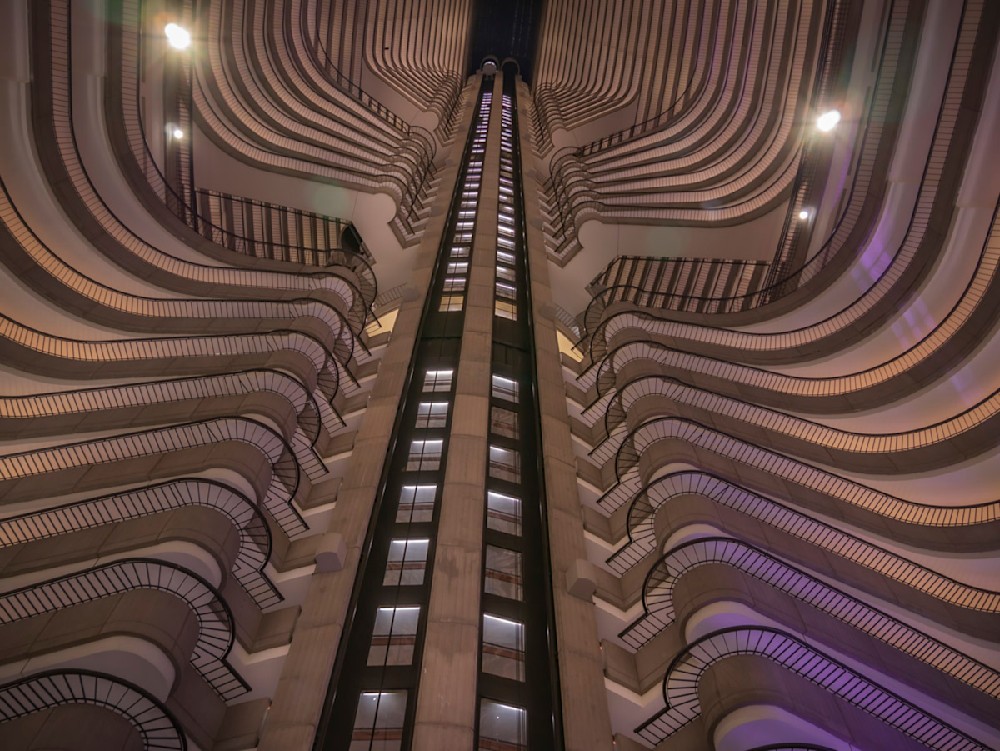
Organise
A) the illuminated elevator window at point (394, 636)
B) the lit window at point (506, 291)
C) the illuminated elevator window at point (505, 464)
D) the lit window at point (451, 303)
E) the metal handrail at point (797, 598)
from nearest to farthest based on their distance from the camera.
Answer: the metal handrail at point (797, 598) → the illuminated elevator window at point (394, 636) → the illuminated elevator window at point (505, 464) → the lit window at point (451, 303) → the lit window at point (506, 291)

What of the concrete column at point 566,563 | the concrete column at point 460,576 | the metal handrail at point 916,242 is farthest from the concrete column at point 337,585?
the metal handrail at point 916,242

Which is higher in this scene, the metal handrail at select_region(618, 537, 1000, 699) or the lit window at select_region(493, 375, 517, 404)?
the lit window at select_region(493, 375, 517, 404)

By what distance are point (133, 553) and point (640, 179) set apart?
104 ft

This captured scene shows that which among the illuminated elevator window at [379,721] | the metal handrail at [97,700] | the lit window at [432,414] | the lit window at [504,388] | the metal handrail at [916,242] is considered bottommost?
the metal handrail at [97,700]

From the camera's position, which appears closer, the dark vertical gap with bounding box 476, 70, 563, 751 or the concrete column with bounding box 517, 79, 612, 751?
the concrete column with bounding box 517, 79, 612, 751

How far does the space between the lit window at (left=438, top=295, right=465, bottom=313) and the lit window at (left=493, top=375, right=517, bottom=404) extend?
14.9 ft

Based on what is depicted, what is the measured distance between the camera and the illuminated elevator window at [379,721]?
36.3 ft

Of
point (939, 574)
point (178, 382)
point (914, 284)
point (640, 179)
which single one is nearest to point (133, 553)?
point (178, 382)

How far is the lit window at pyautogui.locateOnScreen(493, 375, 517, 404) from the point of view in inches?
837

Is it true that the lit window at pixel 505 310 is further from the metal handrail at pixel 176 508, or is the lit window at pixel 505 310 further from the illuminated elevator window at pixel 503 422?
the metal handrail at pixel 176 508

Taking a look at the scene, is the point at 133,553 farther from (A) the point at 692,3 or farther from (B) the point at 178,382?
(A) the point at 692,3

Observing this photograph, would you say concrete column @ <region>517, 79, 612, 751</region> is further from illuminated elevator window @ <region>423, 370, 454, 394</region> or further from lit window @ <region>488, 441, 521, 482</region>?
illuminated elevator window @ <region>423, 370, 454, 394</region>

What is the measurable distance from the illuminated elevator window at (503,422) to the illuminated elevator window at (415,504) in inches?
132

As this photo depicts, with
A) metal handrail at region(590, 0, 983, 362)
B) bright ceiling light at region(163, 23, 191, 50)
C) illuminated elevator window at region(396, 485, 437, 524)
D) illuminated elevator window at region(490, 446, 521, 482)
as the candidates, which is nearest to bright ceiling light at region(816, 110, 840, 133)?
metal handrail at region(590, 0, 983, 362)
